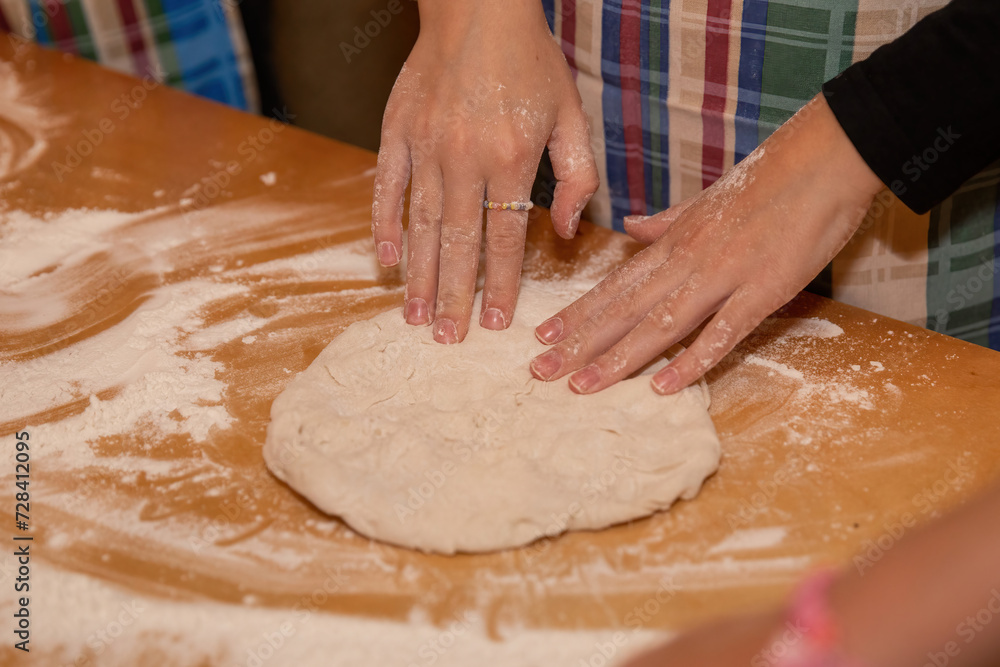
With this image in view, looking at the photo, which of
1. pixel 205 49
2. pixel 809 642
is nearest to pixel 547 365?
pixel 809 642

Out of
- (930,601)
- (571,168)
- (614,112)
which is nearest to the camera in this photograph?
(930,601)

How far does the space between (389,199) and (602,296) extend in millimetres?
419

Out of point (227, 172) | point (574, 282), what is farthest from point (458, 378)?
point (227, 172)

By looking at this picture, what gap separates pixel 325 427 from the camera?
46.1 inches

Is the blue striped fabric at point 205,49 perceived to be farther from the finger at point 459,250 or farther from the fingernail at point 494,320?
the fingernail at point 494,320

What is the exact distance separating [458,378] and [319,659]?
469mm

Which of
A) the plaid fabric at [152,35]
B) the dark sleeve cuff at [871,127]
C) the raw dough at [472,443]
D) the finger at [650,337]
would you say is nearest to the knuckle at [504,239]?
the raw dough at [472,443]

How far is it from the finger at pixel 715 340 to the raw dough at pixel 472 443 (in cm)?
3

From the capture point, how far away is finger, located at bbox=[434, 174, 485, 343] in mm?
1322

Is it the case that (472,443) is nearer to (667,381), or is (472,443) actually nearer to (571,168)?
(667,381)

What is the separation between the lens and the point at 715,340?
120 centimetres

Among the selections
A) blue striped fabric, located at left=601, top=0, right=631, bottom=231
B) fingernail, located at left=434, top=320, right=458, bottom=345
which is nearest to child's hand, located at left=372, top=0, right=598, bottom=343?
fingernail, located at left=434, top=320, right=458, bottom=345

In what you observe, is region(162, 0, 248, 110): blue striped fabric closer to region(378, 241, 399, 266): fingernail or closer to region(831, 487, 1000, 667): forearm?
region(378, 241, 399, 266): fingernail

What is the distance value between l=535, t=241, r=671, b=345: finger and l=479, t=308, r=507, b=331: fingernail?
0.21 feet
